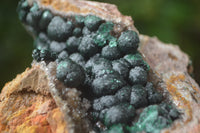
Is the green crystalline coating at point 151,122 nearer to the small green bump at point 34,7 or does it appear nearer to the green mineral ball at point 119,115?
the green mineral ball at point 119,115

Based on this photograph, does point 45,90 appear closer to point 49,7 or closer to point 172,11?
point 49,7

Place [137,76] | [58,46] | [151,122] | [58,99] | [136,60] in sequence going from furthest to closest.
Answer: [58,46], [136,60], [137,76], [58,99], [151,122]

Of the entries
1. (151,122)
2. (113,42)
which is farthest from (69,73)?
(151,122)

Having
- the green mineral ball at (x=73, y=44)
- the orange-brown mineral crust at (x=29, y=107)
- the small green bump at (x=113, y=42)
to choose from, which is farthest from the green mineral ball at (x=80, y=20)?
the orange-brown mineral crust at (x=29, y=107)

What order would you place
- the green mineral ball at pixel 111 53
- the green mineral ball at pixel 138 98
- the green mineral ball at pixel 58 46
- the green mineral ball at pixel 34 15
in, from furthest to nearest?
1. the green mineral ball at pixel 34 15
2. the green mineral ball at pixel 58 46
3. the green mineral ball at pixel 111 53
4. the green mineral ball at pixel 138 98

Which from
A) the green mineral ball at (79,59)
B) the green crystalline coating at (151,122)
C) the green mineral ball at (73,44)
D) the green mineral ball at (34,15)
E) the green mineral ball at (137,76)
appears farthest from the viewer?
the green mineral ball at (34,15)

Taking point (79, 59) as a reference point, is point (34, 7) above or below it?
above

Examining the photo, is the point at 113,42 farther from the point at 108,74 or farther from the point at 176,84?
the point at 176,84

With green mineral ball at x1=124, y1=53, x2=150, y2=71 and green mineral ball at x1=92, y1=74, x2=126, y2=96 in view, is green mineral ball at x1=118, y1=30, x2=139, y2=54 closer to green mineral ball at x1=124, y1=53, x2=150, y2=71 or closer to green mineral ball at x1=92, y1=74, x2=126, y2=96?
green mineral ball at x1=124, y1=53, x2=150, y2=71
